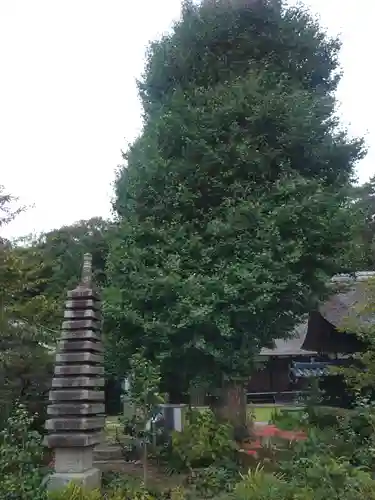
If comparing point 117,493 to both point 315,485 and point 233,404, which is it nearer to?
point 315,485

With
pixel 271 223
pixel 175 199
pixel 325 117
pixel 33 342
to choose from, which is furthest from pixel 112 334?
pixel 325 117

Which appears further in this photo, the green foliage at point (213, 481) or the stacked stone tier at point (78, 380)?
the green foliage at point (213, 481)

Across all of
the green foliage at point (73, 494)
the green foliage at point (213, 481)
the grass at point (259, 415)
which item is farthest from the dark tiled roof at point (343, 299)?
the green foliage at point (73, 494)

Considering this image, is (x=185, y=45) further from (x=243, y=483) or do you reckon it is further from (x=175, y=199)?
(x=243, y=483)

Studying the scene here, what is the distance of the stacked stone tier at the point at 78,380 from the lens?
823 centimetres

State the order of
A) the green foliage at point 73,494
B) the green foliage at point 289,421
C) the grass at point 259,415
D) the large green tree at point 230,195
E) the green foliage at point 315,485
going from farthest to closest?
the grass at point 259,415 < the green foliage at point 289,421 < the large green tree at point 230,195 < the green foliage at point 73,494 < the green foliage at point 315,485

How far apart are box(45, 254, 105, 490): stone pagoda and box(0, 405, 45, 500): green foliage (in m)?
0.35

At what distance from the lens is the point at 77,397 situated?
8.38m

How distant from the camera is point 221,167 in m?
11.9

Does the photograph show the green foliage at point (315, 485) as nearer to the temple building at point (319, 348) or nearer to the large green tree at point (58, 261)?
the temple building at point (319, 348)

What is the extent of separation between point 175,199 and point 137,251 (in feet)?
5.04

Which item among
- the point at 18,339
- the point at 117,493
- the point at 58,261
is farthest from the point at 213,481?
the point at 58,261

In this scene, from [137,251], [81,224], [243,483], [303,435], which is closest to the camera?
[243,483]

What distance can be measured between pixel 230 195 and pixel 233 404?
4859 mm
